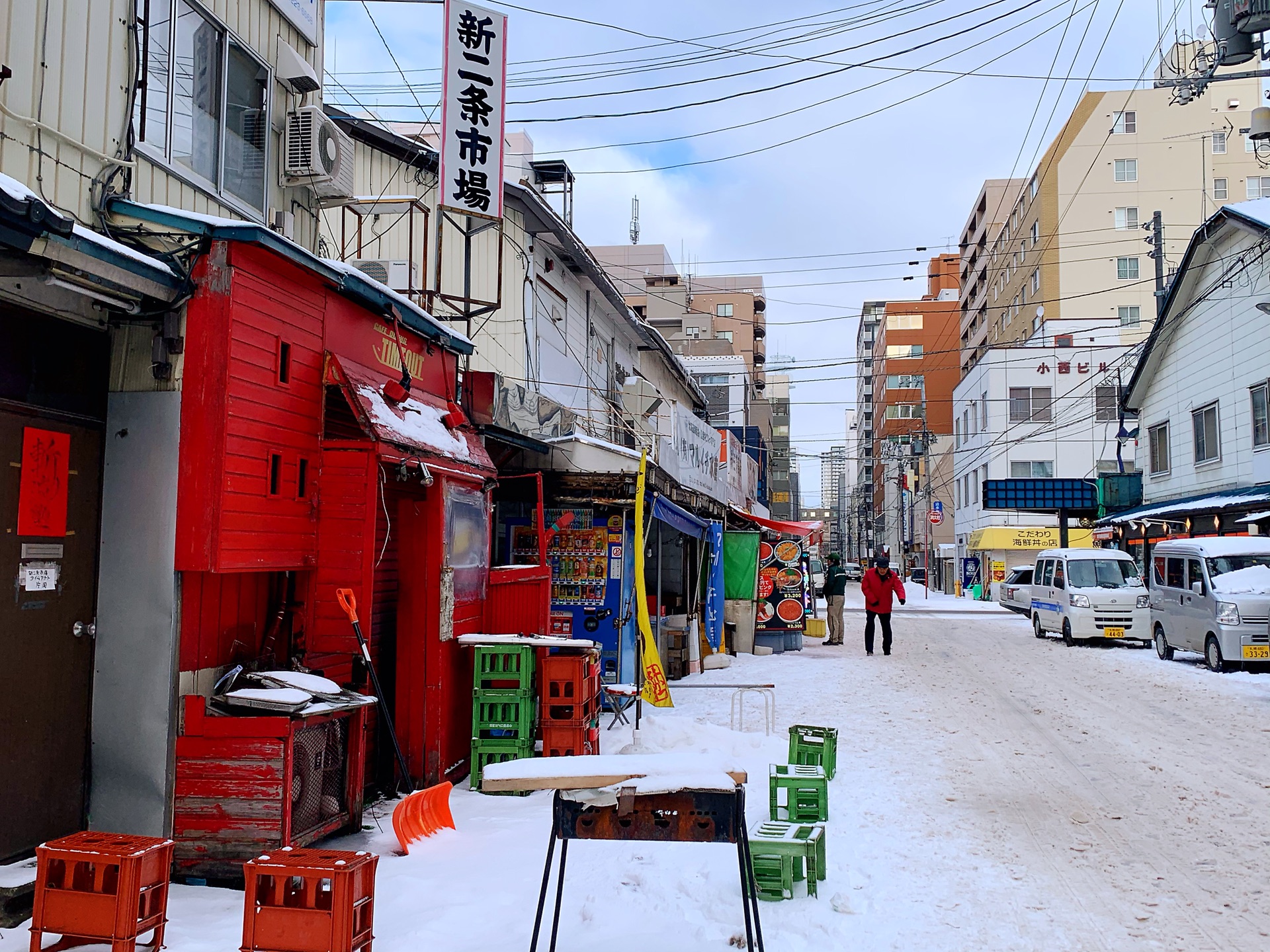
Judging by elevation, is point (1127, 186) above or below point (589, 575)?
above

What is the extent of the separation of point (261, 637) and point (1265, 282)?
23892 millimetres

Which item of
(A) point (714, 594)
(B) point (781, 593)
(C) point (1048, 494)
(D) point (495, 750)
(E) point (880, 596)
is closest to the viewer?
(D) point (495, 750)

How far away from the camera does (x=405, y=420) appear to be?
7688 mm

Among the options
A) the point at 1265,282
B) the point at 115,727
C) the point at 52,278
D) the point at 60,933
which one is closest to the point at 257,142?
the point at 52,278

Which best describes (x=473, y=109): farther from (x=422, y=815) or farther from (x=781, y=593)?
(x=781, y=593)

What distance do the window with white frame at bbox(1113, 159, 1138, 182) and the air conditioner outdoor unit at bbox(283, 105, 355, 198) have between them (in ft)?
188

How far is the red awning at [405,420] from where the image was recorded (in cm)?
699

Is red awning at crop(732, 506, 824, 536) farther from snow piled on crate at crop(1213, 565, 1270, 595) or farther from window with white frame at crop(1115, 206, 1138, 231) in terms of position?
window with white frame at crop(1115, 206, 1138, 231)

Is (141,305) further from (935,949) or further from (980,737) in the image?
(980,737)

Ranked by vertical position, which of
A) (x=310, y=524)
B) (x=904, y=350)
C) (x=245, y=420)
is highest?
(x=904, y=350)

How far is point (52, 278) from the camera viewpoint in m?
4.82

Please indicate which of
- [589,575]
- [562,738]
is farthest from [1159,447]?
[562,738]

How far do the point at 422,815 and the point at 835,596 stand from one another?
16997 millimetres

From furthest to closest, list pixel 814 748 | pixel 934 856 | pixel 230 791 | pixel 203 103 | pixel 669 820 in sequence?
pixel 814 748 < pixel 203 103 < pixel 934 856 < pixel 230 791 < pixel 669 820
